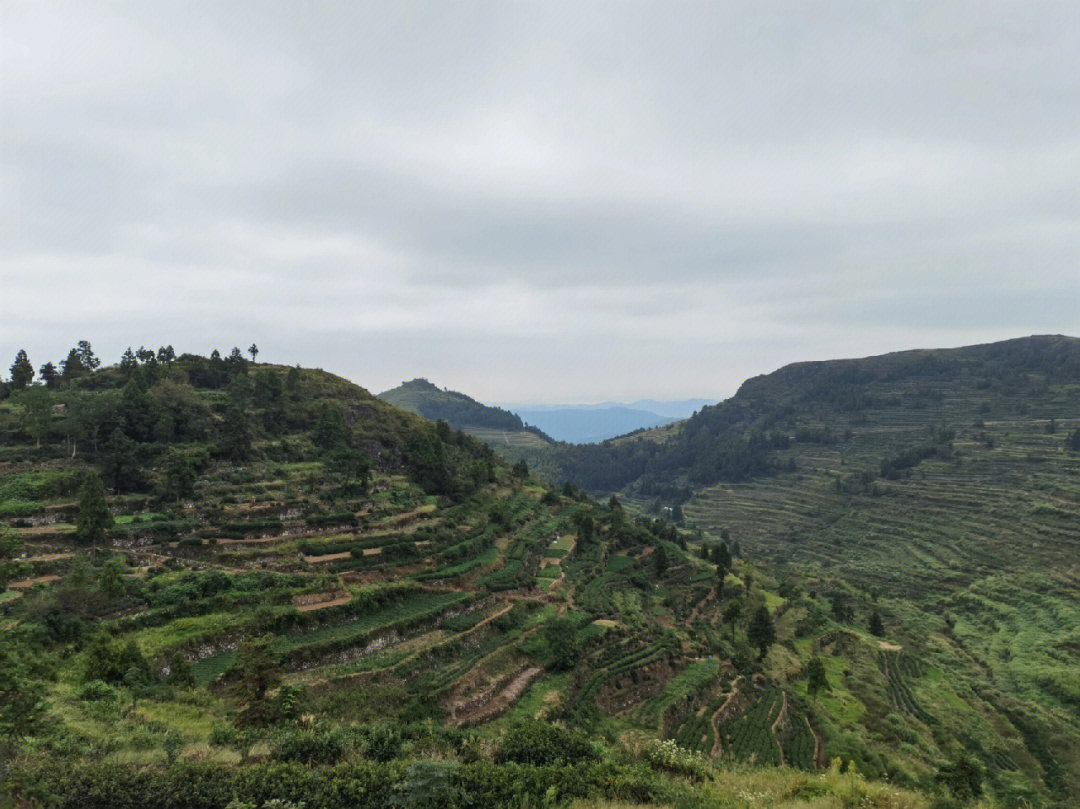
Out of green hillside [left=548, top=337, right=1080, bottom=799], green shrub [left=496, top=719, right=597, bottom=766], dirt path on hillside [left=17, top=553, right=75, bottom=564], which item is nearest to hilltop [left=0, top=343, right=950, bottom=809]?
green shrub [left=496, top=719, right=597, bottom=766]

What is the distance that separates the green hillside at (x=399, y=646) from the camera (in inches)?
515

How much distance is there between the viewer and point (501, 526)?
5553 centimetres

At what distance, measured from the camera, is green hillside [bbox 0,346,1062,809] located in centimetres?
1307

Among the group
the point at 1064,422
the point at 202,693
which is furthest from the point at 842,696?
the point at 1064,422

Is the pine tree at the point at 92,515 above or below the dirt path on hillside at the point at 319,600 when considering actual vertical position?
above

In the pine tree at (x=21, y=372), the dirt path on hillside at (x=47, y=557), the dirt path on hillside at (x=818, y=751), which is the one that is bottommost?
the dirt path on hillside at (x=818, y=751)

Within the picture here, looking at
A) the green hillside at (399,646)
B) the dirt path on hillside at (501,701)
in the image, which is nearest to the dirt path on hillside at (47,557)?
the green hillside at (399,646)

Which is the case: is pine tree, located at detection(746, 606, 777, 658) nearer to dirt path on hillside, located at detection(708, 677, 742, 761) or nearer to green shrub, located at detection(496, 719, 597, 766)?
dirt path on hillside, located at detection(708, 677, 742, 761)

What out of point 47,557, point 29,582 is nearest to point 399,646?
point 29,582

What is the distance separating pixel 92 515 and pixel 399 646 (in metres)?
21.3

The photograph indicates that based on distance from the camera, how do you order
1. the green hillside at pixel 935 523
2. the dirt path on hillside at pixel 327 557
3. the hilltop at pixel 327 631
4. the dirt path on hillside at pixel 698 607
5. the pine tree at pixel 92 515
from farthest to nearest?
the dirt path on hillside at pixel 698 607 → the green hillside at pixel 935 523 → the dirt path on hillside at pixel 327 557 → the pine tree at pixel 92 515 → the hilltop at pixel 327 631

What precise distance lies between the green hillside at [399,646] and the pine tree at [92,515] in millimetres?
141

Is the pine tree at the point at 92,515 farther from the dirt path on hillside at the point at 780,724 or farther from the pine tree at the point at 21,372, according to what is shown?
the dirt path on hillside at the point at 780,724

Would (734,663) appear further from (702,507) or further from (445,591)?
(702,507)
